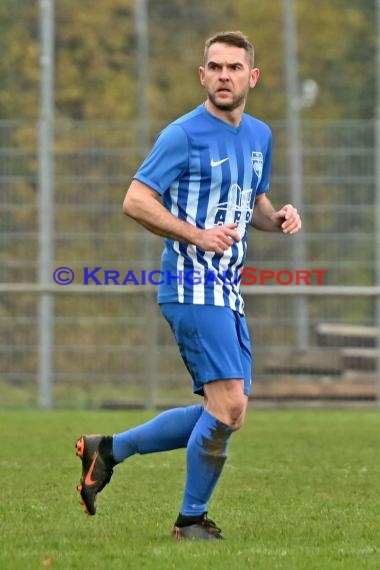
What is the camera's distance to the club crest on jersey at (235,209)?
6699mm

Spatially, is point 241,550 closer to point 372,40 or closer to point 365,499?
point 365,499

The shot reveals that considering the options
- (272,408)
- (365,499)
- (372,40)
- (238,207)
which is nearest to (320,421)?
(272,408)

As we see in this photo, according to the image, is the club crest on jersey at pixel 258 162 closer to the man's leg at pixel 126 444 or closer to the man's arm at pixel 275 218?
the man's arm at pixel 275 218

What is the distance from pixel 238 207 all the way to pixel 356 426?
595 centimetres

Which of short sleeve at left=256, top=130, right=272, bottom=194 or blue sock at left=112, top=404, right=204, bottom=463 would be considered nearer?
blue sock at left=112, top=404, right=204, bottom=463

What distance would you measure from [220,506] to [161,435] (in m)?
0.89

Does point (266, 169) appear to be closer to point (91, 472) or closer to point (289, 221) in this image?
point (289, 221)

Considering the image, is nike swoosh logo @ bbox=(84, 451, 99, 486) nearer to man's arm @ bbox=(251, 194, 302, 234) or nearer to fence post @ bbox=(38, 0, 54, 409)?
man's arm @ bbox=(251, 194, 302, 234)

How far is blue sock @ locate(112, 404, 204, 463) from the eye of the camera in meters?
6.95

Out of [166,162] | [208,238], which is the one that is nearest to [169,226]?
[208,238]

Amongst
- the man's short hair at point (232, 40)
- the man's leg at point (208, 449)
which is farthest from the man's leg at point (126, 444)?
the man's short hair at point (232, 40)

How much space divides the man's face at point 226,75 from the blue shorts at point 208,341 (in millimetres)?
828

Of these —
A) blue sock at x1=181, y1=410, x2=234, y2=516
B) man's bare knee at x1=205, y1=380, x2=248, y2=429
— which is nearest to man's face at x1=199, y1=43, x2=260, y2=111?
man's bare knee at x1=205, y1=380, x2=248, y2=429

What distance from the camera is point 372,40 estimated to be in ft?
50.0
